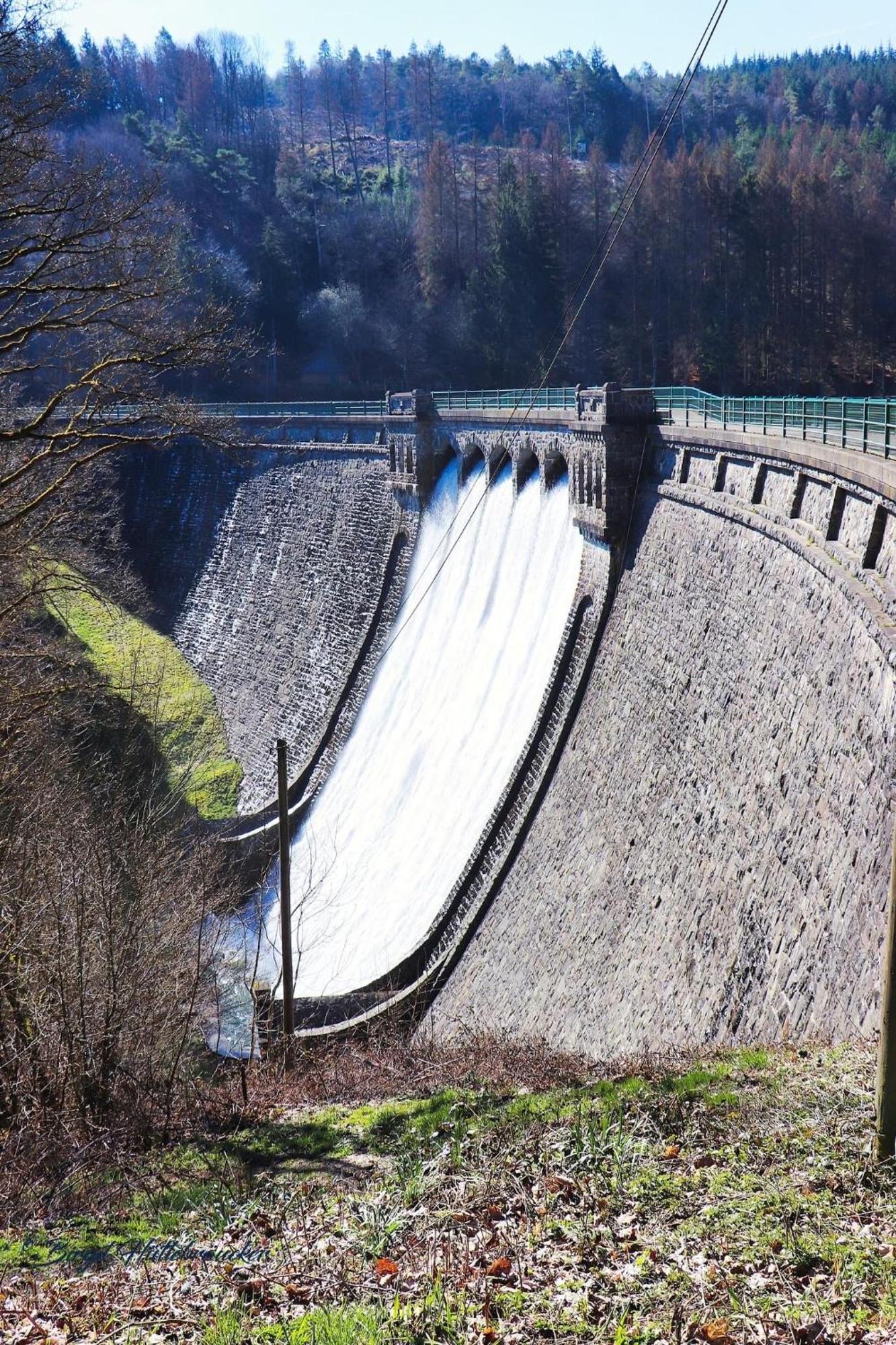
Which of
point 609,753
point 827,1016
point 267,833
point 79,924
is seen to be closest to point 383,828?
point 267,833

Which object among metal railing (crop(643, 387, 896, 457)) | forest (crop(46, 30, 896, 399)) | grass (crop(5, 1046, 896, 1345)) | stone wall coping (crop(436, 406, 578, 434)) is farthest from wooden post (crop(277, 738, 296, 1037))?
forest (crop(46, 30, 896, 399))

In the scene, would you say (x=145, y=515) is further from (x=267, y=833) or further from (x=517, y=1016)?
(x=517, y=1016)

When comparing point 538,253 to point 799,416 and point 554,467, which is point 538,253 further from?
point 799,416

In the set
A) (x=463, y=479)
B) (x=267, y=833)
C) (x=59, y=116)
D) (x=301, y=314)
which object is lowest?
(x=267, y=833)

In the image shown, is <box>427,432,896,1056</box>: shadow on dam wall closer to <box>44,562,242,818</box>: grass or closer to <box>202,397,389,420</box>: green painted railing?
<box>44,562,242,818</box>: grass

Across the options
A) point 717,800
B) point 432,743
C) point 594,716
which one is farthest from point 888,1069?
point 432,743

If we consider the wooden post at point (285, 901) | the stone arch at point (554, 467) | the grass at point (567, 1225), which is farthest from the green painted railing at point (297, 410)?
the grass at point (567, 1225)

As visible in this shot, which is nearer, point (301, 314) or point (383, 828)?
point (383, 828)
